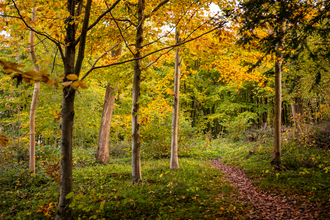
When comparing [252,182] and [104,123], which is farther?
[104,123]

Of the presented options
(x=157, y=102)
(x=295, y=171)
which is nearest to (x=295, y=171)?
(x=295, y=171)

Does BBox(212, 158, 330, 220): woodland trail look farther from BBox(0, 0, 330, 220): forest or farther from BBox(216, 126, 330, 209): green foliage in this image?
BBox(216, 126, 330, 209): green foliage

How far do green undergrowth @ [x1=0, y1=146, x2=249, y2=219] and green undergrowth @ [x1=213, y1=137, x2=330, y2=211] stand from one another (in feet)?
4.23

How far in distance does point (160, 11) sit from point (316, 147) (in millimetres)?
7896

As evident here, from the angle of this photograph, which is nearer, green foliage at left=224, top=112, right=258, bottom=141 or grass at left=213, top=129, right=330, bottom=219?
grass at left=213, top=129, right=330, bottom=219

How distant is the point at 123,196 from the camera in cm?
465

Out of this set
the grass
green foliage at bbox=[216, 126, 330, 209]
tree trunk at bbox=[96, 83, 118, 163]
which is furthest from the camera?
tree trunk at bbox=[96, 83, 118, 163]

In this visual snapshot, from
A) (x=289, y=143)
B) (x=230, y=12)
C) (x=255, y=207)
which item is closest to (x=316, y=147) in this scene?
(x=289, y=143)

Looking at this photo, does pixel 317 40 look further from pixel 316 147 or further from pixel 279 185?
pixel 279 185

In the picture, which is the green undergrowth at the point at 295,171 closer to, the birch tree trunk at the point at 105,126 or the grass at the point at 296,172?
the grass at the point at 296,172

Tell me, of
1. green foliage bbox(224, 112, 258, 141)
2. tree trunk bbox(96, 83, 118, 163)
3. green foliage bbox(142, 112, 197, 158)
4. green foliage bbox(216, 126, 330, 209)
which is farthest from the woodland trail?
green foliage bbox(224, 112, 258, 141)

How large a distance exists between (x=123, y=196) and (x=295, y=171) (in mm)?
5554

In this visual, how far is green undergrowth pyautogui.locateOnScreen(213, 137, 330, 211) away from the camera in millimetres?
4859

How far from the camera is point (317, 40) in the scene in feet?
21.4
